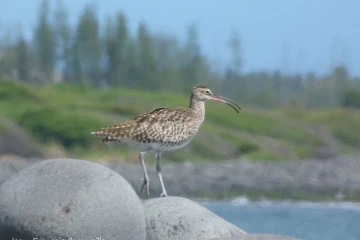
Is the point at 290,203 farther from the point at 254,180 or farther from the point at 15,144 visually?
the point at 15,144

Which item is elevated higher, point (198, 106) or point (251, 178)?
point (198, 106)

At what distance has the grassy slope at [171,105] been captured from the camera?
50.4 meters

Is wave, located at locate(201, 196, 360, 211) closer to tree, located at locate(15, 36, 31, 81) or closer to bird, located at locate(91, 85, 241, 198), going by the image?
bird, located at locate(91, 85, 241, 198)

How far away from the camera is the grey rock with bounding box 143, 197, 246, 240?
11.7 m

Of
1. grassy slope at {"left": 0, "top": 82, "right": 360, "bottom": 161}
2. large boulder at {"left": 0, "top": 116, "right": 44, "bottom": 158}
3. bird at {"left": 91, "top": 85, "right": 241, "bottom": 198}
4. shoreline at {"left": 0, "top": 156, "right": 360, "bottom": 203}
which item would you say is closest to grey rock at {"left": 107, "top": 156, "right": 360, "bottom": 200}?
shoreline at {"left": 0, "top": 156, "right": 360, "bottom": 203}

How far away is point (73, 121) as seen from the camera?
51.2 meters

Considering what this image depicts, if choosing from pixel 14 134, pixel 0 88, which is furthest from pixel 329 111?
pixel 14 134

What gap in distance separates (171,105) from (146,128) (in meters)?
46.4

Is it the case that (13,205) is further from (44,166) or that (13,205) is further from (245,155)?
(245,155)

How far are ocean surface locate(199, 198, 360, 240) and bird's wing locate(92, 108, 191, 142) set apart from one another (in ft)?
37.1

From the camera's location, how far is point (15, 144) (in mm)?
44062

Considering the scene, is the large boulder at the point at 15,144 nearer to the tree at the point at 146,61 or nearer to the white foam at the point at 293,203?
the white foam at the point at 293,203

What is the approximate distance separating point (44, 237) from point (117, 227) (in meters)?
0.75

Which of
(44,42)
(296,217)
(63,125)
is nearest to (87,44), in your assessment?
(44,42)
